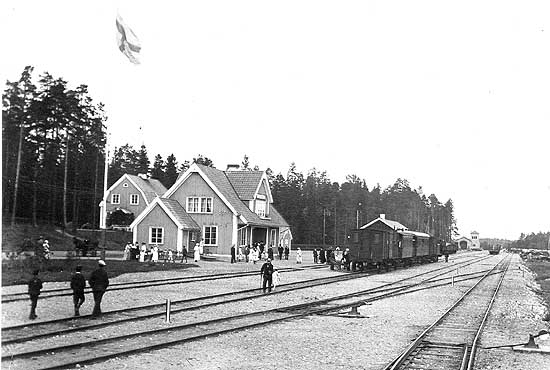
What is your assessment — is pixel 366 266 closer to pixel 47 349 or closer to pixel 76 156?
pixel 76 156

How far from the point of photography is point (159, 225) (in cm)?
4091

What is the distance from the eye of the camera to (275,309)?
16.9m

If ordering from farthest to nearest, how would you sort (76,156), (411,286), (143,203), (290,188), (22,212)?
(290,188) → (143,203) → (76,156) → (411,286) → (22,212)

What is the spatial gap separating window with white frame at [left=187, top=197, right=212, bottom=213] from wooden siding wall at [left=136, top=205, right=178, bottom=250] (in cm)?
333

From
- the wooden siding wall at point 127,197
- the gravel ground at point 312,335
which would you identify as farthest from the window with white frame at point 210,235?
the wooden siding wall at point 127,197

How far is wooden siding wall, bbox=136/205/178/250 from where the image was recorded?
134 ft

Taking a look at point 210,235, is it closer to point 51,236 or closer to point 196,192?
point 196,192

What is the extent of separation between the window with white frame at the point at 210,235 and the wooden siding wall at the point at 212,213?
0.71ft

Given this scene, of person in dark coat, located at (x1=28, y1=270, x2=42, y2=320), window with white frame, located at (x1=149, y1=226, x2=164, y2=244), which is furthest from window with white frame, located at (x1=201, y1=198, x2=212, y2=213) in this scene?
person in dark coat, located at (x1=28, y1=270, x2=42, y2=320)

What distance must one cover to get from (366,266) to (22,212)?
25.0 m

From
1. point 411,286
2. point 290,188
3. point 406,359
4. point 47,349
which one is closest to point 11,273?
point 47,349

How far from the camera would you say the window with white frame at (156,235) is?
134ft

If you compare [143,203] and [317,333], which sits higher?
[143,203]

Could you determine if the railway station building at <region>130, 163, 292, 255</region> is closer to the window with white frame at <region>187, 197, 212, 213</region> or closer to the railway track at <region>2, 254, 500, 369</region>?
the window with white frame at <region>187, 197, 212, 213</region>
